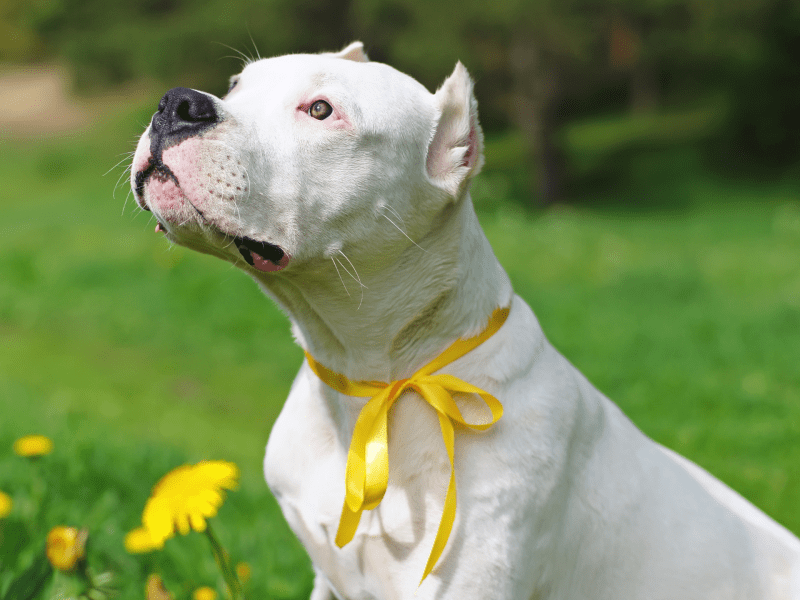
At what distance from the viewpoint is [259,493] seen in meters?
4.21

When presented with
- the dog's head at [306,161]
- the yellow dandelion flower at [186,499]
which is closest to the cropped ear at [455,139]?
A: the dog's head at [306,161]

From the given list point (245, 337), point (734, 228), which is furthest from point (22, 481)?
point (734, 228)

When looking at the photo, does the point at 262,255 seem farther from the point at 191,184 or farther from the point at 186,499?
the point at 186,499

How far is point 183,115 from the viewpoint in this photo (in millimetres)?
1965

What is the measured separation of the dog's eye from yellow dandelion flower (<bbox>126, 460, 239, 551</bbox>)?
1001mm

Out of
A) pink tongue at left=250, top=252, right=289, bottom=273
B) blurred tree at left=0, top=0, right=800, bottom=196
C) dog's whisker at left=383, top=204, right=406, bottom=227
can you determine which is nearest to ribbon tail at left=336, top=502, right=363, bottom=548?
pink tongue at left=250, top=252, right=289, bottom=273

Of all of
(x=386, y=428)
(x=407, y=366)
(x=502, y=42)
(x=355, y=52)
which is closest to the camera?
(x=386, y=428)

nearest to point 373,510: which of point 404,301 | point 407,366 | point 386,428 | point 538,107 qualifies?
point 386,428

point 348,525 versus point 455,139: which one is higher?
point 455,139

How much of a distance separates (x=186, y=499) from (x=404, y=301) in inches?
32.0

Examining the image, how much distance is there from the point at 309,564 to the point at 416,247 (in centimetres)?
181

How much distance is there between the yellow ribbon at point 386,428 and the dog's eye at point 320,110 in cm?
74

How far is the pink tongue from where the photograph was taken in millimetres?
2039

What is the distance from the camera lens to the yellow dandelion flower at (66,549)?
208 cm
